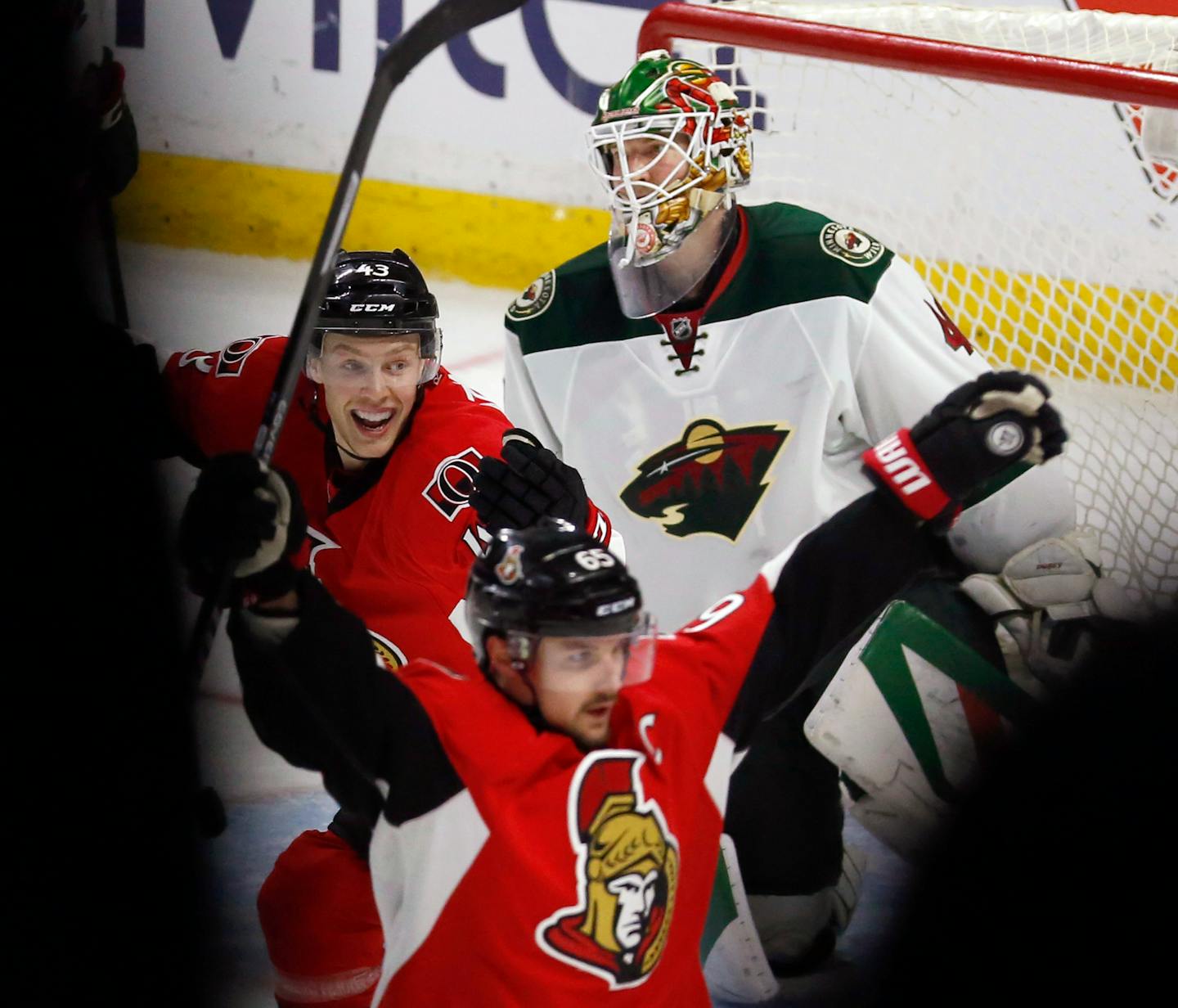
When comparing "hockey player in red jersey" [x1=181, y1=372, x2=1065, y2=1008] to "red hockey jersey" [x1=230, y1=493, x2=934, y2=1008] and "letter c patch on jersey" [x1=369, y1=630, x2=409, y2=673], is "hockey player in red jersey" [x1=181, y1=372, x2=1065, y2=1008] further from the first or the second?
"letter c patch on jersey" [x1=369, y1=630, x2=409, y2=673]

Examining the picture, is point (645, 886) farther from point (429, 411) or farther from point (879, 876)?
point (879, 876)

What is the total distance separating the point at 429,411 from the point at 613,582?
68cm

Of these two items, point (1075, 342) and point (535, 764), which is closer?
point (535, 764)

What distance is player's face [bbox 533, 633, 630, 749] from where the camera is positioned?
1421 millimetres

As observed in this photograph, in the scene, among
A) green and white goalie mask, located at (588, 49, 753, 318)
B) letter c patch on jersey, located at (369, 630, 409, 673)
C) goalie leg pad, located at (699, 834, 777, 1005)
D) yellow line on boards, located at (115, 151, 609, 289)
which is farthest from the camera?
yellow line on boards, located at (115, 151, 609, 289)

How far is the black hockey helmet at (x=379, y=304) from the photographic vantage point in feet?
6.36

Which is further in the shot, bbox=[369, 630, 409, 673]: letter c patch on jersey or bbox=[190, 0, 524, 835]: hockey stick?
bbox=[369, 630, 409, 673]: letter c patch on jersey

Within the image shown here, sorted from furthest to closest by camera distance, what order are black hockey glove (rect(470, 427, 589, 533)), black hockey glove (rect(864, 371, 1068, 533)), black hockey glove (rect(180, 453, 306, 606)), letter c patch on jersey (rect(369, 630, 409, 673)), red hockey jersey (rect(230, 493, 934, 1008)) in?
1. letter c patch on jersey (rect(369, 630, 409, 673))
2. black hockey glove (rect(470, 427, 589, 533))
3. black hockey glove (rect(864, 371, 1068, 533))
4. red hockey jersey (rect(230, 493, 934, 1008))
5. black hockey glove (rect(180, 453, 306, 606))

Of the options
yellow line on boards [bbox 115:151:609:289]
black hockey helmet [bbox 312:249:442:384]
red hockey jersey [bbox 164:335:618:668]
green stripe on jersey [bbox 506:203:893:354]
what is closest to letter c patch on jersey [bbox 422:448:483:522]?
red hockey jersey [bbox 164:335:618:668]

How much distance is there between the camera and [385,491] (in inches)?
77.9

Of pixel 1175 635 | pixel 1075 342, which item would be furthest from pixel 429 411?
pixel 1175 635

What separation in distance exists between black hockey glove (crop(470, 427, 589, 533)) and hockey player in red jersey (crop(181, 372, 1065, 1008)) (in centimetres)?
21

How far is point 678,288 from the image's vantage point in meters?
2.29

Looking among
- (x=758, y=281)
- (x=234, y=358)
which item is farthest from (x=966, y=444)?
(x=234, y=358)
